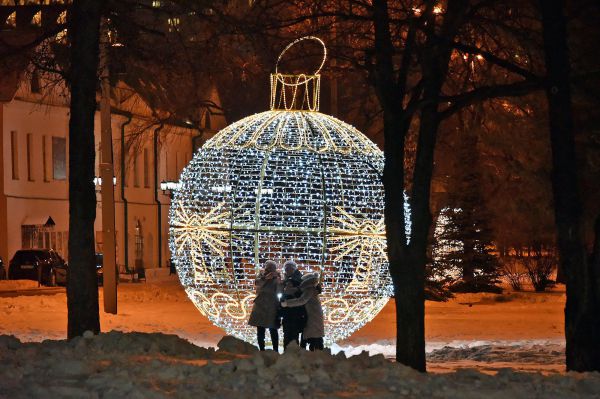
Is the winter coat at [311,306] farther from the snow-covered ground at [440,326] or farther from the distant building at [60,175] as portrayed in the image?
the distant building at [60,175]

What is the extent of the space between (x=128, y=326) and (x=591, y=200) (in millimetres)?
8771

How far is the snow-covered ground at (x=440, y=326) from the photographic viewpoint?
1945 centimetres

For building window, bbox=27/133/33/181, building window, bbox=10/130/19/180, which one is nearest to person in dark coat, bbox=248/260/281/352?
building window, bbox=10/130/19/180

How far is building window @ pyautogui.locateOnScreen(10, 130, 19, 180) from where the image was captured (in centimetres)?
4648

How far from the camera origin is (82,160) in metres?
14.8

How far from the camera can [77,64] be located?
584 inches

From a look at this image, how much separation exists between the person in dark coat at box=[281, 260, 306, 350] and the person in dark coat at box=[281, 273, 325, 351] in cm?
6

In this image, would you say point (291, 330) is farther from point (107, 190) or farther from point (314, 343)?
point (107, 190)

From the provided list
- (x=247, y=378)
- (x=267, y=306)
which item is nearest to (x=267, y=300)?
(x=267, y=306)

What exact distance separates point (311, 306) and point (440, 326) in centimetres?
933

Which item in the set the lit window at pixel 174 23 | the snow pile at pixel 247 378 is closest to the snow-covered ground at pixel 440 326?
the snow pile at pixel 247 378

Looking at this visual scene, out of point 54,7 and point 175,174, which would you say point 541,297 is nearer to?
point 54,7

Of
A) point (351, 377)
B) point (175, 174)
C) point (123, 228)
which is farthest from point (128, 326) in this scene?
point (175, 174)

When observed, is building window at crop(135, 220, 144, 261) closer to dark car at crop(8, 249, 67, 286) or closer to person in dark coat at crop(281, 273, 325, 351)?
dark car at crop(8, 249, 67, 286)
